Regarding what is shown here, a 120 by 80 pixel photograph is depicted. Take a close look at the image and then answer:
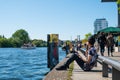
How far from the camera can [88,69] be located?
648 inches

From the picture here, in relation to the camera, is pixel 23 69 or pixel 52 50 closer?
pixel 52 50

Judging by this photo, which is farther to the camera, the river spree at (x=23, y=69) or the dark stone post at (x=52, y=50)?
the dark stone post at (x=52, y=50)

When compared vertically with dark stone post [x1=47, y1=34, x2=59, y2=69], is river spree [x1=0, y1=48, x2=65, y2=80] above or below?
below

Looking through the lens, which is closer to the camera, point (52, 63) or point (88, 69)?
point (88, 69)

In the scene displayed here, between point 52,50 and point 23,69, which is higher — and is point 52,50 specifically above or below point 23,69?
above

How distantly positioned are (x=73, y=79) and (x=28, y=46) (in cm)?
16466

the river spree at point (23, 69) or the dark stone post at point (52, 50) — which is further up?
the dark stone post at point (52, 50)

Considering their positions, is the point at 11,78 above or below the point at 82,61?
below

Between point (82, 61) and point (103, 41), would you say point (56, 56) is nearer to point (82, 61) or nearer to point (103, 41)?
point (103, 41)

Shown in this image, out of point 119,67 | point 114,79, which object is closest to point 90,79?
point 114,79

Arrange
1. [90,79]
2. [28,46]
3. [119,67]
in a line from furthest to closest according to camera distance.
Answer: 1. [28,46]
2. [90,79]
3. [119,67]

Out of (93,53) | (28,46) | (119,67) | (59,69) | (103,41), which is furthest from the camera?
(28,46)

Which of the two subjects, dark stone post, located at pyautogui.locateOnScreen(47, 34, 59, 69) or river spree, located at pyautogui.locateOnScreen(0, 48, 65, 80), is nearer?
river spree, located at pyautogui.locateOnScreen(0, 48, 65, 80)

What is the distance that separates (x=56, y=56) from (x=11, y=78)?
548 centimetres
